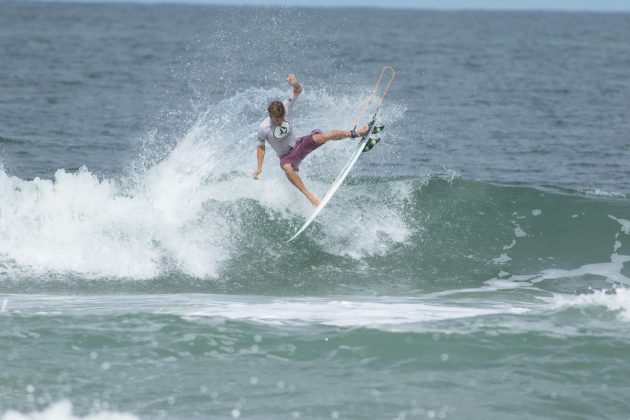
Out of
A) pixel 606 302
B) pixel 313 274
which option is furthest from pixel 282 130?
pixel 606 302

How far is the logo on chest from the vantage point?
13.1 meters

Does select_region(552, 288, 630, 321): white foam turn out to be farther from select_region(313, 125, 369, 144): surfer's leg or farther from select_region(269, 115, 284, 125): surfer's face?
select_region(269, 115, 284, 125): surfer's face

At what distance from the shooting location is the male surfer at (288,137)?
42.5 feet

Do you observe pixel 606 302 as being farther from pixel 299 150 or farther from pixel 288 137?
pixel 288 137

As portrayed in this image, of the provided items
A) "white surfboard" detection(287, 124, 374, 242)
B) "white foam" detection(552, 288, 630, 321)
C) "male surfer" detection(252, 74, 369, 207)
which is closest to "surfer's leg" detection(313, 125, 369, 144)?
"male surfer" detection(252, 74, 369, 207)

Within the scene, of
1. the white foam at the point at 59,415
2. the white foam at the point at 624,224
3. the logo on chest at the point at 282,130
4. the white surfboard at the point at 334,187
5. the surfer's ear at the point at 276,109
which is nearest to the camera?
the white foam at the point at 59,415

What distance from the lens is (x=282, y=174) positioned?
15656 millimetres

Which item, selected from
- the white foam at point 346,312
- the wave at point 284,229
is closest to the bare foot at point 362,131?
the wave at point 284,229

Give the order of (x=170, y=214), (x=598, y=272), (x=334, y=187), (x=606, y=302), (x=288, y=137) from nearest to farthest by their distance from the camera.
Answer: (x=606, y=302) → (x=288, y=137) → (x=334, y=187) → (x=598, y=272) → (x=170, y=214)

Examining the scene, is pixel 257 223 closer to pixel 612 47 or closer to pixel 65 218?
pixel 65 218

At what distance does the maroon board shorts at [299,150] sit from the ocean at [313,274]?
1.59m

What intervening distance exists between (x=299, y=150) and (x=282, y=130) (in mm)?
427

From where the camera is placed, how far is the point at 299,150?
13.4m

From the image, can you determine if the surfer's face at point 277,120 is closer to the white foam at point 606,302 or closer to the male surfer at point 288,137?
the male surfer at point 288,137
